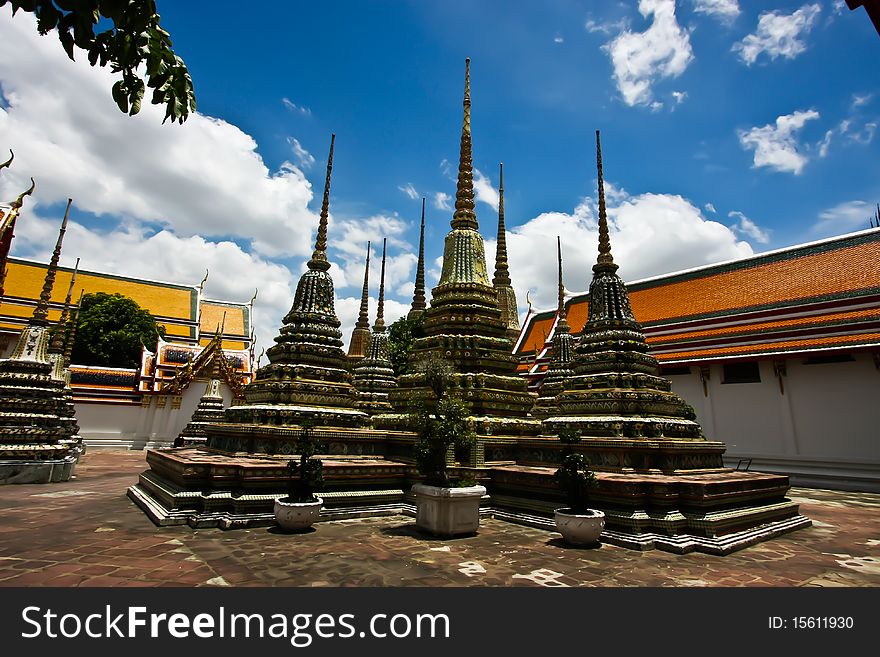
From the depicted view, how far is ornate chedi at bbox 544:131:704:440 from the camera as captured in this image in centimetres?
992

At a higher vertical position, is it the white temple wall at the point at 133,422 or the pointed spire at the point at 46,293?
the pointed spire at the point at 46,293

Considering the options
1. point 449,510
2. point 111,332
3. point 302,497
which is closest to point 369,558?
point 449,510

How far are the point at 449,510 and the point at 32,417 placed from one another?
505 inches

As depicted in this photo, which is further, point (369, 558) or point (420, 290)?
point (420, 290)

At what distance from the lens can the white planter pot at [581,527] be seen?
23.3 feet

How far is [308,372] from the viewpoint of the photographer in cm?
1209

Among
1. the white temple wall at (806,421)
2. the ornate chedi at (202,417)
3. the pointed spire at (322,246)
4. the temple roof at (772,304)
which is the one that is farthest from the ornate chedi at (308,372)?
the white temple wall at (806,421)

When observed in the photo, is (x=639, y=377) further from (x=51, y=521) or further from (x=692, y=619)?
(x=51, y=521)

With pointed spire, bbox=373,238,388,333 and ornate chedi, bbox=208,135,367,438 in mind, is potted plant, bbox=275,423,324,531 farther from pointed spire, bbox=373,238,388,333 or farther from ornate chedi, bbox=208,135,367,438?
pointed spire, bbox=373,238,388,333

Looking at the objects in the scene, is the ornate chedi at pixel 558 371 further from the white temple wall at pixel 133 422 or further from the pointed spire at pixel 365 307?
the white temple wall at pixel 133 422

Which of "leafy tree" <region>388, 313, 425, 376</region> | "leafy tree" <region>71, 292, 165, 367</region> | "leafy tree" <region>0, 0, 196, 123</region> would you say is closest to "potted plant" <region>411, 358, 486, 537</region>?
"leafy tree" <region>0, 0, 196, 123</region>

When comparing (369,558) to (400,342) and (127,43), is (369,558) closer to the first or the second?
(127,43)

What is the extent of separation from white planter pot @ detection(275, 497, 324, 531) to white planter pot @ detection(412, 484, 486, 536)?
67.9 inches

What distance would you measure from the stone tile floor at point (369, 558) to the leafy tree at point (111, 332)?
33.6 meters
